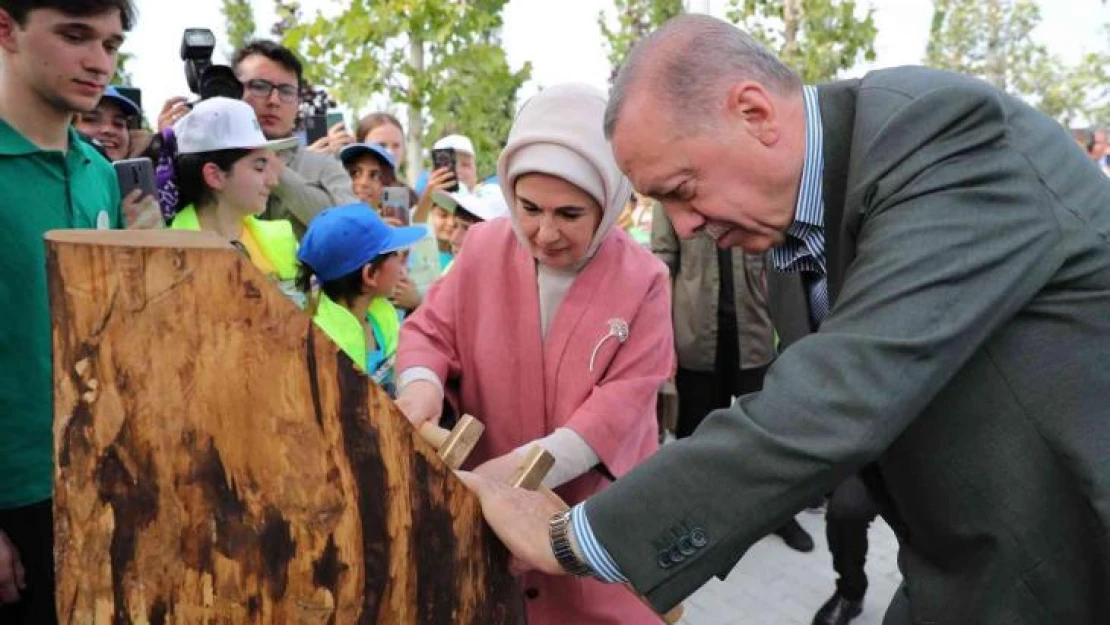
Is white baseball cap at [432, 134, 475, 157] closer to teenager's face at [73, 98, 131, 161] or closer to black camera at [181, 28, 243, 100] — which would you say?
black camera at [181, 28, 243, 100]

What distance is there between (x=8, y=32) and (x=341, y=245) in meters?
1.13

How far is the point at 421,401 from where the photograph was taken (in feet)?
6.53

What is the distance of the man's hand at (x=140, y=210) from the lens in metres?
2.60

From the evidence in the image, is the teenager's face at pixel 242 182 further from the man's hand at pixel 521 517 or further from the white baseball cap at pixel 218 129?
the man's hand at pixel 521 517

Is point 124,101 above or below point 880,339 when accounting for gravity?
above

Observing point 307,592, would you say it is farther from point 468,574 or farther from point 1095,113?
point 1095,113

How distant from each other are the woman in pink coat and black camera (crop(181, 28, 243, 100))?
7.79 ft

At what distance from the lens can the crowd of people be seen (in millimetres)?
1233

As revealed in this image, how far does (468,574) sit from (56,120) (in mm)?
1633

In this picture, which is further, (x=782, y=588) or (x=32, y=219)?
(x=782, y=588)

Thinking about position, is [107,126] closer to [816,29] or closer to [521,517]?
[521,517]

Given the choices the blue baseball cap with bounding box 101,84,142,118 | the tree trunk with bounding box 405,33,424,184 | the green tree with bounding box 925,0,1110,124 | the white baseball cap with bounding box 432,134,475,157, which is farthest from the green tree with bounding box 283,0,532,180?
the green tree with bounding box 925,0,1110,124

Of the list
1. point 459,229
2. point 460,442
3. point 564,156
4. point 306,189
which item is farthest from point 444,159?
point 460,442

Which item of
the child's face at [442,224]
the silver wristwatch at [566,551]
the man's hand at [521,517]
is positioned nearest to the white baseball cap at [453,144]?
the child's face at [442,224]
